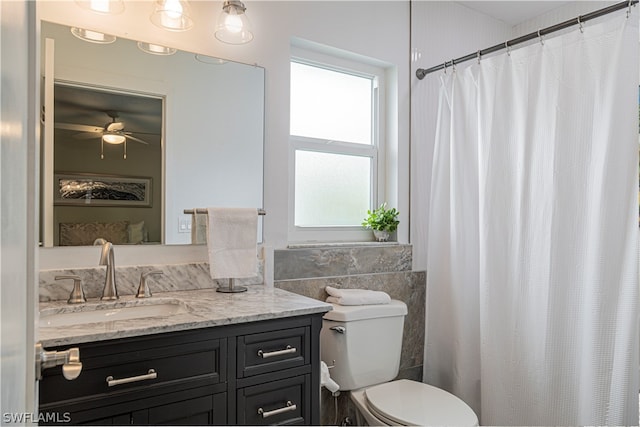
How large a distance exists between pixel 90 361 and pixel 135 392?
0.49ft

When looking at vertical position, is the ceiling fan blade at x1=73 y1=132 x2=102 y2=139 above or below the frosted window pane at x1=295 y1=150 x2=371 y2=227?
above

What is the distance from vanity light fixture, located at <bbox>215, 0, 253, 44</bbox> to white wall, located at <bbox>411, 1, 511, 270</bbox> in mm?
1081

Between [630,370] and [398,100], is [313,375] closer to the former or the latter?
[630,370]

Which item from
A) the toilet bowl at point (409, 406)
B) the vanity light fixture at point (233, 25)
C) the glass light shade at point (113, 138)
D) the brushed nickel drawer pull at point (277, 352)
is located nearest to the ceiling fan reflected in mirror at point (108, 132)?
the glass light shade at point (113, 138)

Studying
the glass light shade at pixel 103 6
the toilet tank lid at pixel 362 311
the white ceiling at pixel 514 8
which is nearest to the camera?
the glass light shade at pixel 103 6

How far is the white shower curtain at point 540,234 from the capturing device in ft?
5.15

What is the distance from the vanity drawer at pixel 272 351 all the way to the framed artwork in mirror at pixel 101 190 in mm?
717

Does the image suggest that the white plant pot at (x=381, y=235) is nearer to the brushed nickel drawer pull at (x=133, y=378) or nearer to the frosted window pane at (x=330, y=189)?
the frosted window pane at (x=330, y=189)

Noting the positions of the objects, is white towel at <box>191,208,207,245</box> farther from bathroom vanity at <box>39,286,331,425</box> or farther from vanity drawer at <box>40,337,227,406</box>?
vanity drawer at <box>40,337,227,406</box>

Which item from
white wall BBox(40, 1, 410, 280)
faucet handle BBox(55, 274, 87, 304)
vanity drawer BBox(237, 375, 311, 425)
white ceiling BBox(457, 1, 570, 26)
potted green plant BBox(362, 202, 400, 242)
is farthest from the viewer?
white ceiling BBox(457, 1, 570, 26)

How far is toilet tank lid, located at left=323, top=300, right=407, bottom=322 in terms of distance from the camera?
1.85 meters

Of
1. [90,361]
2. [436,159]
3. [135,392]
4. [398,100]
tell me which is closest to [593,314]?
[436,159]

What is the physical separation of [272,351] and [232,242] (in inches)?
19.0

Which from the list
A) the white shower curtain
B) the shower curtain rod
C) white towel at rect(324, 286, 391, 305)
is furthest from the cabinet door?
the shower curtain rod
